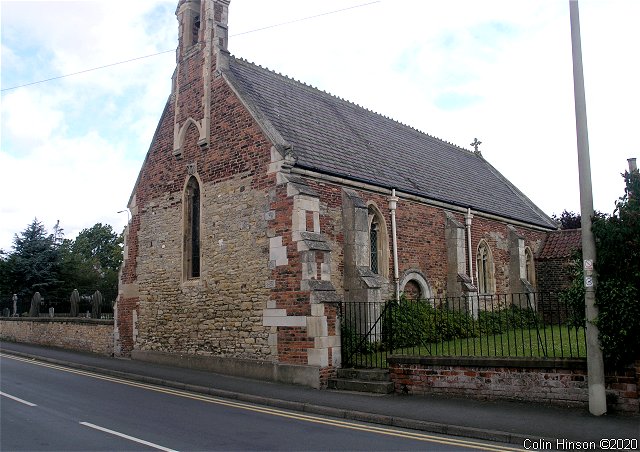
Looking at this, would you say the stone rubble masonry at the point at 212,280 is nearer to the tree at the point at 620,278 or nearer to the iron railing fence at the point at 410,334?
the iron railing fence at the point at 410,334

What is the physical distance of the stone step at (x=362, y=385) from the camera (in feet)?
40.9

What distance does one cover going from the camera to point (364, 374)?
13242 millimetres

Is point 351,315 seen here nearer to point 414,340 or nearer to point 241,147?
point 414,340

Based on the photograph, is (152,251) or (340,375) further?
(152,251)

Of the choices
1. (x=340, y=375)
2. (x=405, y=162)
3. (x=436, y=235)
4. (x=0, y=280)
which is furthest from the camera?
(x=0, y=280)

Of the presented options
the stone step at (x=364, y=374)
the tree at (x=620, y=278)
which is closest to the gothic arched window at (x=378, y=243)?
the stone step at (x=364, y=374)

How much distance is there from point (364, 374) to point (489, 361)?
318cm

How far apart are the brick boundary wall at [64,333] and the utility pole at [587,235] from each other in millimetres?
16798

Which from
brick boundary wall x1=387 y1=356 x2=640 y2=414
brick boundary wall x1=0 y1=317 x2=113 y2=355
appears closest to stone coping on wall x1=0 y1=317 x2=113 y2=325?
brick boundary wall x1=0 y1=317 x2=113 y2=355

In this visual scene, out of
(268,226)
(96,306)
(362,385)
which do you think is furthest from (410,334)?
(96,306)

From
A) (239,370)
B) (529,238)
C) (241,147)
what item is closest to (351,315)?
(239,370)

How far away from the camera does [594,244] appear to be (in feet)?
32.8

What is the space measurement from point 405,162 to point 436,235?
11.8 feet

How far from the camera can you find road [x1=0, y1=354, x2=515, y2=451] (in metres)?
8.08
